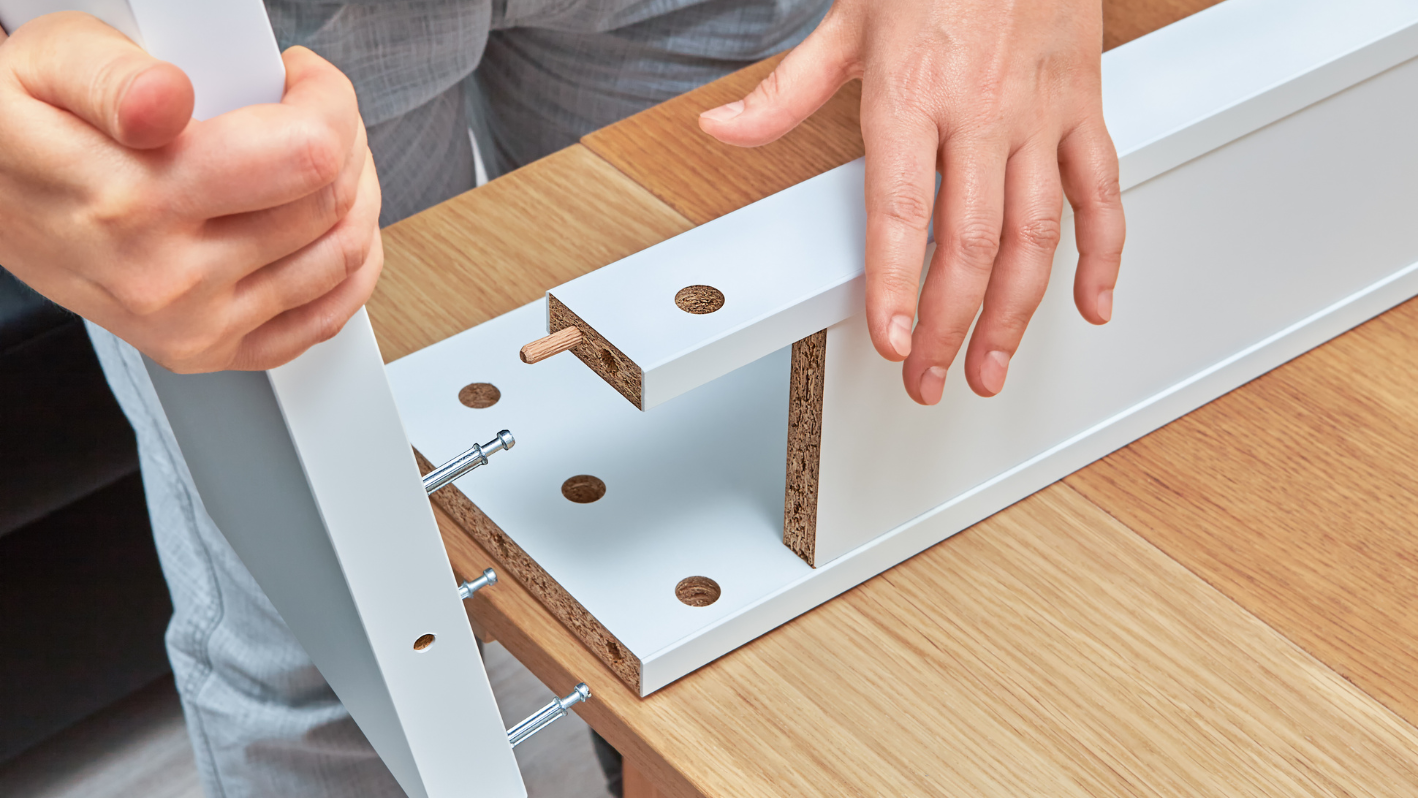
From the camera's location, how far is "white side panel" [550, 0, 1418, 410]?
46 centimetres

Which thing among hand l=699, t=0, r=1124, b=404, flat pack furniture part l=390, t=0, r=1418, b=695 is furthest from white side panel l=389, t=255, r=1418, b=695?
hand l=699, t=0, r=1124, b=404

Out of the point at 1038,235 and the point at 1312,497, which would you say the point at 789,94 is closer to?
the point at 1038,235

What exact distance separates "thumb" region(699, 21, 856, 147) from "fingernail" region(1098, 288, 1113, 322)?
0.16 m

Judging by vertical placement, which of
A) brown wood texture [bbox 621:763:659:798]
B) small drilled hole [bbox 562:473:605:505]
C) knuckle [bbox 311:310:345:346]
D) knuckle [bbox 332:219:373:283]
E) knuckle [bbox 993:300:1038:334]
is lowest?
brown wood texture [bbox 621:763:659:798]

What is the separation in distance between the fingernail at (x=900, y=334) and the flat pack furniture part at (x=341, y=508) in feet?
0.62

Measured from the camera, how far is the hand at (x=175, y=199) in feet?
0.96

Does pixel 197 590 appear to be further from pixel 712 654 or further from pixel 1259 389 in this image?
pixel 1259 389

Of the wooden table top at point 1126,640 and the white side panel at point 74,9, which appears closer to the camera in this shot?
the white side panel at point 74,9

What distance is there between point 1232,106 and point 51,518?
1.15 meters

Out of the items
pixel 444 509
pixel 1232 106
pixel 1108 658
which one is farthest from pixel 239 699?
pixel 1232 106

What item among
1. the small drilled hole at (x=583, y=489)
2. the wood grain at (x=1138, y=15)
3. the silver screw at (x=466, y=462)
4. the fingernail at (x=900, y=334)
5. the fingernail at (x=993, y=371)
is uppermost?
the fingernail at (x=900, y=334)

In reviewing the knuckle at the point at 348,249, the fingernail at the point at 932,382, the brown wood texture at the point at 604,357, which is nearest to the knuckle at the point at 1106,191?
the fingernail at the point at 932,382

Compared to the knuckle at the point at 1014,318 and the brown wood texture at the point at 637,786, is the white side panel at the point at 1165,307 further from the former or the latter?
the brown wood texture at the point at 637,786

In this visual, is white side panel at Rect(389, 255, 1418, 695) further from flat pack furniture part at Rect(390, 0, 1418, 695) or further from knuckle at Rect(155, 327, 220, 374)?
knuckle at Rect(155, 327, 220, 374)
